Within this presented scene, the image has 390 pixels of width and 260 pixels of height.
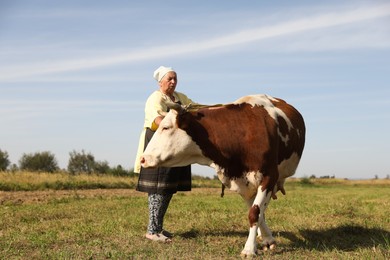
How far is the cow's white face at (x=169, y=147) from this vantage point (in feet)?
19.5

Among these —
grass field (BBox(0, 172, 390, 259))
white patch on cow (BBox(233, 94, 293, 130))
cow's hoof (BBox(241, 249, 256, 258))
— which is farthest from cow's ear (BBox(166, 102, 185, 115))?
cow's hoof (BBox(241, 249, 256, 258))

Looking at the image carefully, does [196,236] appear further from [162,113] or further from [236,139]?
[236,139]

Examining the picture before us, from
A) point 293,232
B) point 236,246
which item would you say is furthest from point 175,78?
point 293,232

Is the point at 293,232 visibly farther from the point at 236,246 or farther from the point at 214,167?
the point at 214,167

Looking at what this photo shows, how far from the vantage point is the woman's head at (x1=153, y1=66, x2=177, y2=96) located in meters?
7.19

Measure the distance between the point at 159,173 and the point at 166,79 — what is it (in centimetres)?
141

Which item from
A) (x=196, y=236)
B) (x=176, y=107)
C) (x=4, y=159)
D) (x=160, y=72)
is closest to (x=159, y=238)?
(x=196, y=236)

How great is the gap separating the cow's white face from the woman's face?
118 cm

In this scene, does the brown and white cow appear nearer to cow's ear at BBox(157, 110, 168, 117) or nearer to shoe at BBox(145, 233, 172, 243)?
cow's ear at BBox(157, 110, 168, 117)

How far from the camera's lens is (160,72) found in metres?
7.24

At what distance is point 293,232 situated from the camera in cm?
814

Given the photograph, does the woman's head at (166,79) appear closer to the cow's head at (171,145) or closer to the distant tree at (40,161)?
the cow's head at (171,145)

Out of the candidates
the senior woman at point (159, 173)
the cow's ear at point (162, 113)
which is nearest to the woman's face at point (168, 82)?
the senior woman at point (159, 173)

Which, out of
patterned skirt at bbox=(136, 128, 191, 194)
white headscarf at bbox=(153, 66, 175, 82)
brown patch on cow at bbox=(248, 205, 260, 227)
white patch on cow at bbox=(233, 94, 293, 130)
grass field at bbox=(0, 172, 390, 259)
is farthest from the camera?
patterned skirt at bbox=(136, 128, 191, 194)
